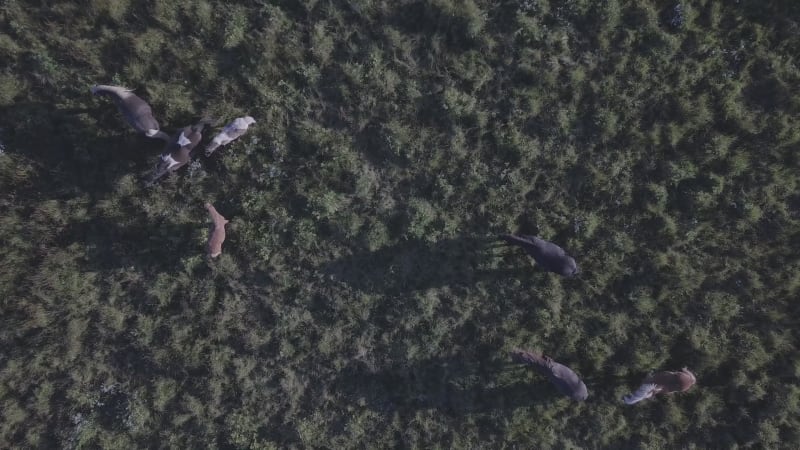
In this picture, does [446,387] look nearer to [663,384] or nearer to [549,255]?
[549,255]

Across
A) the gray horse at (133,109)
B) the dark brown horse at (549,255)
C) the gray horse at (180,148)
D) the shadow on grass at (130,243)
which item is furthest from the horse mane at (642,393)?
the gray horse at (133,109)

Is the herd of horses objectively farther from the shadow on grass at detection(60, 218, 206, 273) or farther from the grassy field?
the shadow on grass at detection(60, 218, 206, 273)

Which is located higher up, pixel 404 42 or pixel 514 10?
pixel 514 10

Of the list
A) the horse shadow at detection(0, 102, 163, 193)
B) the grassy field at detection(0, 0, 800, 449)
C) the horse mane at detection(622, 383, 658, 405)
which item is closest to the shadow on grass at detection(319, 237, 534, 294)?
the grassy field at detection(0, 0, 800, 449)

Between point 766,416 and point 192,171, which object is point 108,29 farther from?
point 766,416

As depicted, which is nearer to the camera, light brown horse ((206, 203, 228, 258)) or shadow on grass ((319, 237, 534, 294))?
light brown horse ((206, 203, 228, 258))

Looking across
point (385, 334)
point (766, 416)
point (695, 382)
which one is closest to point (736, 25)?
point (695, 382)
